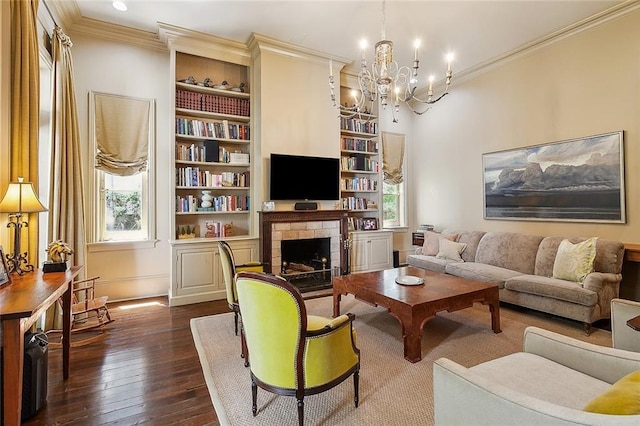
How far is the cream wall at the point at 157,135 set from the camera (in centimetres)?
420

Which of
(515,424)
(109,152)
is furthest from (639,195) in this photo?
(109,152)

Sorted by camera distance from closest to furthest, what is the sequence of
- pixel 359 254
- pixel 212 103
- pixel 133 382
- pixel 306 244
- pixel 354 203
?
pixel 133 382
pixel 212 103
pixel 306 244
pixel 359 254
pixel 354 203

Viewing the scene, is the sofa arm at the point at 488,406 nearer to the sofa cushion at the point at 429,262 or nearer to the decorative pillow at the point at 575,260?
the decorative pillow at the point at 575,260

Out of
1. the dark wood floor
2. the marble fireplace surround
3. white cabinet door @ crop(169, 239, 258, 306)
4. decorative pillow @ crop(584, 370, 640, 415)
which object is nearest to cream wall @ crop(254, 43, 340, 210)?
the marble fireplace surround

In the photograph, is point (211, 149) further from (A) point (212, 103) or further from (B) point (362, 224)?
(B) point (362, 224)

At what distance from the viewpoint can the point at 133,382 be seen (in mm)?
2420

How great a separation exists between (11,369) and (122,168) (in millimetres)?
3423

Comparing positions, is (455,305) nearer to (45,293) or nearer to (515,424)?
(515,424)

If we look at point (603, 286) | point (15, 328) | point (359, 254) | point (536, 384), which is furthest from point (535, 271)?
point (15, 328)

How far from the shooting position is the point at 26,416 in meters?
1.97

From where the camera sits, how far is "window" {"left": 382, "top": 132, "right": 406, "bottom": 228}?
6.53 metres

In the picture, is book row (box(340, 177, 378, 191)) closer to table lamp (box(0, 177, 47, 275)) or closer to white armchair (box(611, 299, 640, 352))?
white armchair (box(611, 299, 640, 352))

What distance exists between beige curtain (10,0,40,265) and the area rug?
1869 millimetres

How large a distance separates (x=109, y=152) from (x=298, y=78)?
9.70 ft
